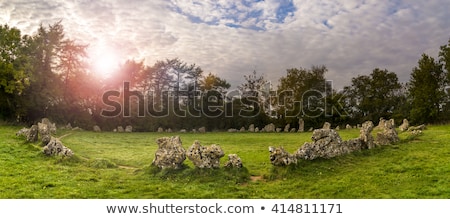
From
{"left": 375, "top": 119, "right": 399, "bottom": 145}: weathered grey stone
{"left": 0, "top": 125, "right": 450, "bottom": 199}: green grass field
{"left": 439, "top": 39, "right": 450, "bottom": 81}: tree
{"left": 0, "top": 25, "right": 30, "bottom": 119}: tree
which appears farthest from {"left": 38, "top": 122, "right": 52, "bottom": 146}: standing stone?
{"left": 439, "top": 39, "right": 450, "bottom": 81}: tree

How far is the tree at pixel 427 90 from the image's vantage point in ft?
71.5

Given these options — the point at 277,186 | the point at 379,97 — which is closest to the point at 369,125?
the point at 277,186

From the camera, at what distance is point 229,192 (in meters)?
8.93

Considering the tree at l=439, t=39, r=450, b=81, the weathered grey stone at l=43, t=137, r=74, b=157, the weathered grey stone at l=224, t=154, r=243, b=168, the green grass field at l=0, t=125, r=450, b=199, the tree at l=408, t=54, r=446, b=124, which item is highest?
the tree at l=439, t=39, r=450, b=81

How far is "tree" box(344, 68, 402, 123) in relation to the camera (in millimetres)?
26484

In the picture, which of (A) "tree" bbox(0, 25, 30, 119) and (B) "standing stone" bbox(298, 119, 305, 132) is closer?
(A) "tree" bbox(0, 25, 30, 119)

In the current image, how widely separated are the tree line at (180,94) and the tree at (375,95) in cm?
7

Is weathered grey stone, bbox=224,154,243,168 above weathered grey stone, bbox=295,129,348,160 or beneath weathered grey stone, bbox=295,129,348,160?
beneath

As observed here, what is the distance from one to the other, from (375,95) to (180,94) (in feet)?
48.5

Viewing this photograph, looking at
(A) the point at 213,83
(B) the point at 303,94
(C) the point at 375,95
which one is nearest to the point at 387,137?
(C) the point at 375,95

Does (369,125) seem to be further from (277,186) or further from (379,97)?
(379,97)

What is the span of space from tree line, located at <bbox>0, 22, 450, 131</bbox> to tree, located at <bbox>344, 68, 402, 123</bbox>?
0.07 metres

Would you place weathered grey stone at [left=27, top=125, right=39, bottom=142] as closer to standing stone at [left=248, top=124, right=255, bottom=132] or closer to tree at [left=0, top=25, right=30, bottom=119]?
tree at [left=0, top=25, right=30, bottom=119]

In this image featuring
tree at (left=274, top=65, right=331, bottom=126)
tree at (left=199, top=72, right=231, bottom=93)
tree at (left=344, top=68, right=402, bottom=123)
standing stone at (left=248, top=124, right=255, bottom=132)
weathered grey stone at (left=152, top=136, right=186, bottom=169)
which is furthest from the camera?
tree at (left=199, top=72, right=231, bottom=93)
